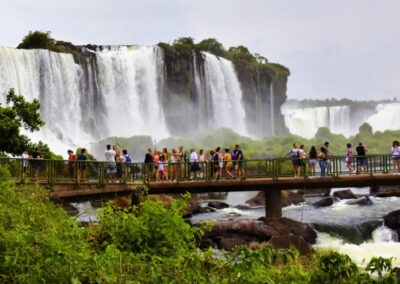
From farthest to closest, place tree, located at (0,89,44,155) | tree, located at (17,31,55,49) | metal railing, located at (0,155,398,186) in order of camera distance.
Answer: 1. tree, located at (17,31,55,49)
2. tree, located at (0,89,44,155)
3. metal railing, located at (0,155,398,186)

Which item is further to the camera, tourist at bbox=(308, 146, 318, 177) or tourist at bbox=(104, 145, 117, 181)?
tourist at bbox=(308, 146, 318, 177)

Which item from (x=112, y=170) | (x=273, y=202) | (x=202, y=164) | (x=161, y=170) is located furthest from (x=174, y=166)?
(x=273, y=202)

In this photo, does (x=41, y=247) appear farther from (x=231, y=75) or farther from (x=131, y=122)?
(x=231, y=75)

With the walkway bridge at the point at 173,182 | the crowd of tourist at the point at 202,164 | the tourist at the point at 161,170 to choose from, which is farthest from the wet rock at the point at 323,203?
the tourist at the point at 161,170

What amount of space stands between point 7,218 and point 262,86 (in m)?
75.7

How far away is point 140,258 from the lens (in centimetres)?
767

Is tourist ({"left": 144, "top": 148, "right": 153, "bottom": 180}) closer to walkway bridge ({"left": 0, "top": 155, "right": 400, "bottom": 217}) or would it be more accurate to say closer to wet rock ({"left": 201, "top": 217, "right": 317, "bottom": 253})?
walkway bridge ({"left": 0, "top": 155, "right": 400, "bottom": 217})

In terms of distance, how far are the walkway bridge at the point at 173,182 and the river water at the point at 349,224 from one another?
135 cm

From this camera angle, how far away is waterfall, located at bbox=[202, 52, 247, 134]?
66250mm

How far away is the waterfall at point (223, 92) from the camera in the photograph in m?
66.2

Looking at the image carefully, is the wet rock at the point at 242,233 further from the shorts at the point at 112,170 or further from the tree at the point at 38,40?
the tree at the point at 38,40

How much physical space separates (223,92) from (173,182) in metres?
49.6

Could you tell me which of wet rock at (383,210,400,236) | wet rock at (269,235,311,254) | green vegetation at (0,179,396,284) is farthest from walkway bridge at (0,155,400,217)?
green vegetation at (0,179,396,284)

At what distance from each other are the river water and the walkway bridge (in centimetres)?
135
